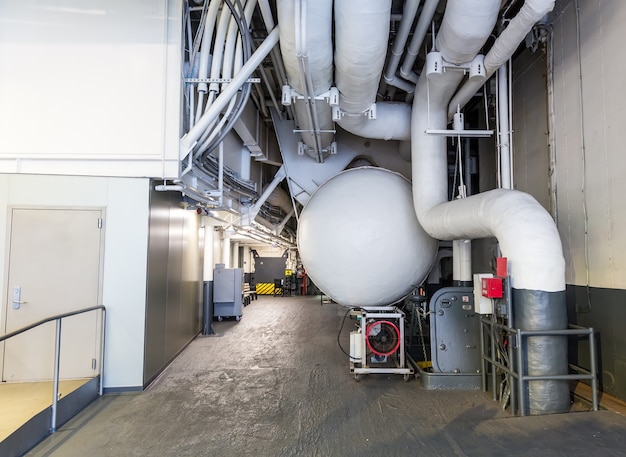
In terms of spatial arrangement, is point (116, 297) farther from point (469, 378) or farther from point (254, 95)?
point (469, 378)

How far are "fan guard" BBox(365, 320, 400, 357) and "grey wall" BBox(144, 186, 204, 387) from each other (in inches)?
100

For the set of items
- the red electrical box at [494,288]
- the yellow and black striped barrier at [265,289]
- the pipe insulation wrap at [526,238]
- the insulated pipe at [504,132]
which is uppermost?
the insulated pipe at [504,132]

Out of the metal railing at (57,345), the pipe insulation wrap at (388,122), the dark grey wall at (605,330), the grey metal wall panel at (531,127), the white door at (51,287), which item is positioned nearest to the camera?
the metal railing at (57,345)

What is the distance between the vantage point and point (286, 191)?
349 inches

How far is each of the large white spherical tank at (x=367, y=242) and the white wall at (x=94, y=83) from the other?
6.31 ft

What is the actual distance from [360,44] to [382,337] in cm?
340

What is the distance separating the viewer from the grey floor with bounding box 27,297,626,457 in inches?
109

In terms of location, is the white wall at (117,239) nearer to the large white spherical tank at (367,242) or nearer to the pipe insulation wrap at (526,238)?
the large white spherical tank at (367,242)

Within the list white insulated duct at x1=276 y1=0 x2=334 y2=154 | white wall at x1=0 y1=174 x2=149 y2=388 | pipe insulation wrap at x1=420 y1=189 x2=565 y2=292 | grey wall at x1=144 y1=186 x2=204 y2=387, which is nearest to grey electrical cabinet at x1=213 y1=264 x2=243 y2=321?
grey wall at x1=144 y1=186 x2=204 y2=387

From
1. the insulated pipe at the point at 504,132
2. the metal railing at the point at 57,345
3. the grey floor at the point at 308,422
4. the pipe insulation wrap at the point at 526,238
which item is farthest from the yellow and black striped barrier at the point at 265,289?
the pipe insulation wrap at the point at 526,238

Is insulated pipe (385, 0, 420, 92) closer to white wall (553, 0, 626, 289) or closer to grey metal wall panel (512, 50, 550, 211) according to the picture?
grey metal wall panel (512, 50, 550, 211)

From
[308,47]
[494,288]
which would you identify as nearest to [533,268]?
[494,288]

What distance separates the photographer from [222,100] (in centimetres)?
397

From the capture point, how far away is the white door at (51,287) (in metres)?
3.83
